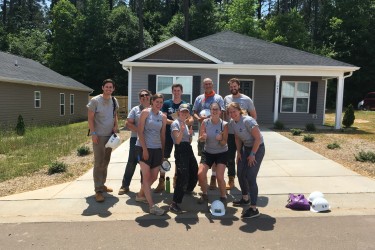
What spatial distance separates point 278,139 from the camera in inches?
477

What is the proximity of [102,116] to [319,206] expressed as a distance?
3545 mm

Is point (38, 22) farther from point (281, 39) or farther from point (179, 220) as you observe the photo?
point (179, 220)

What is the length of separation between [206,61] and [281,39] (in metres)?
21.5

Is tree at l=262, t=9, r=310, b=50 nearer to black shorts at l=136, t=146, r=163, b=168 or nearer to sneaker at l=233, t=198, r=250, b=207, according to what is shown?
sneaker at l=233, t=198, r=250, b=207

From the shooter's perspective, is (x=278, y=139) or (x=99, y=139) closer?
(x=99, y=139)

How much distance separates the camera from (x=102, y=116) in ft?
18.2

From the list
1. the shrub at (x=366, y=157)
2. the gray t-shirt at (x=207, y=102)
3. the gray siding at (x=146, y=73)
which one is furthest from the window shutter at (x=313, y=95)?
the gray t-shirt at (x=207, y=102)

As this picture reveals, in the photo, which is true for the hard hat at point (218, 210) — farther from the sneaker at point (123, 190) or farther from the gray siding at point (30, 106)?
the gray siding at point (30, 106)

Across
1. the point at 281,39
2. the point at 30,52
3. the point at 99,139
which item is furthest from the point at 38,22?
the point at 99,139

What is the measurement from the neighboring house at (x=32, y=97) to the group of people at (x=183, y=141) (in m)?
13.2

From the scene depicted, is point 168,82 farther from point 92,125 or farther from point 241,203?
point 241,203

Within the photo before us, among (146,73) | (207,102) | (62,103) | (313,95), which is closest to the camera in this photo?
(207,102)

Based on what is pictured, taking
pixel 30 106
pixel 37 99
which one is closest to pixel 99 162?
pixel 30 106

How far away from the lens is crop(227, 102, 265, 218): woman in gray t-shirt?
4.85m
